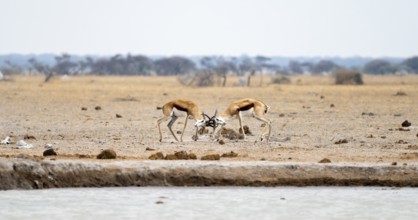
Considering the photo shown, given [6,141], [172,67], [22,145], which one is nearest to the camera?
[22,145]

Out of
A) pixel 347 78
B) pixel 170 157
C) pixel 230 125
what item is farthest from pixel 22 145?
pixel 347 78

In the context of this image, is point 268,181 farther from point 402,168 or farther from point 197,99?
point 197,99

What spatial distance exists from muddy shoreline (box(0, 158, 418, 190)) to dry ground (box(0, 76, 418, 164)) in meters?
1.12

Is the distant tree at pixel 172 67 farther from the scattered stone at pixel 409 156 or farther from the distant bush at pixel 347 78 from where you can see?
the scattered stone at pixel 409 156

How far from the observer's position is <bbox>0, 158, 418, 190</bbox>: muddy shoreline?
43.4 ft

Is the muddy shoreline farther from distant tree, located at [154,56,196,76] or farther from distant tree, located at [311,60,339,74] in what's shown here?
distant tree, located at [311,60,339,74]

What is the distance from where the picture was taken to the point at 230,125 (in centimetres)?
2225

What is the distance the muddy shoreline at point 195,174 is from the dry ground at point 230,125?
3.67 ft

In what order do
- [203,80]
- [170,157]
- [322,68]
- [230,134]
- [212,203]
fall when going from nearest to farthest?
1. [212,203]
2. [170,157]
3. [230,134]
4. [203,80]
5. [322,68]

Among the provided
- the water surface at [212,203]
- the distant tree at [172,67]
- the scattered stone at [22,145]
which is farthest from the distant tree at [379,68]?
the water surface at [212,203]

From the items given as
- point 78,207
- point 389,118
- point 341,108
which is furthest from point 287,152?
point 341,108

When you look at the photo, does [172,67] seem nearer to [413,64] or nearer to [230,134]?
[413,64]

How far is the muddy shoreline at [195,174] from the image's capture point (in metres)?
13.2

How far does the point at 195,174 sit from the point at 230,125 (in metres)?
8.71
